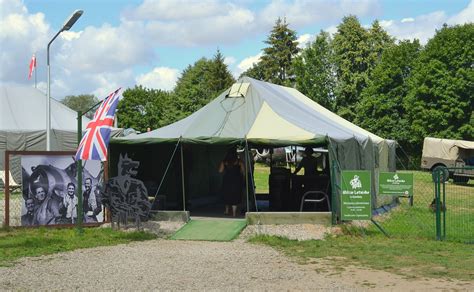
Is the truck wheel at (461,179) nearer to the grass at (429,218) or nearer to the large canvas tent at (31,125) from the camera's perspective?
the grass at (429,218)

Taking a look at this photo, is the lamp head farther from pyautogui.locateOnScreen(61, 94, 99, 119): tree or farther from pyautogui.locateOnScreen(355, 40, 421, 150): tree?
pyautogui.locateOnScreen(61, 94, 99, 119): tree

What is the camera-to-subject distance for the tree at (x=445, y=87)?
40406 millimetres

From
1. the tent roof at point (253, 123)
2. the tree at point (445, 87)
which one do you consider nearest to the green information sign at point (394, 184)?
the tent roof at point (253, 123)

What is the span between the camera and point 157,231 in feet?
39.8

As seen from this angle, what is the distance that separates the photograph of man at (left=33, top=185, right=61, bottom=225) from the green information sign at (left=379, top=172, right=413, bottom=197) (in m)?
6.80

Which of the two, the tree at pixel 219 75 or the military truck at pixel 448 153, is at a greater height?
the tree at pixel 219 75

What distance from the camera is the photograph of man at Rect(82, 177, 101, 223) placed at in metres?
12.9

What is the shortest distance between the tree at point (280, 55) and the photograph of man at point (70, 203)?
143 feet

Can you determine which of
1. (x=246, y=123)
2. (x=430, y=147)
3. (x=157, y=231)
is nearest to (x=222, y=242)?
(x=157, y=231)

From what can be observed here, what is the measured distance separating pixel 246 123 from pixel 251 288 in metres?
6.95

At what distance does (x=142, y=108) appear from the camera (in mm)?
70750

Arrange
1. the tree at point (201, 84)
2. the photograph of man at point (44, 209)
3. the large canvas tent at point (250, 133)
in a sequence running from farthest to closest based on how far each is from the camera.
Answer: the tree at point (201, 84)
the large canvas tent at point (250, 133)
the photograph of man at point (44, 209)

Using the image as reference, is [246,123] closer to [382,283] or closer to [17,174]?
[382,283]

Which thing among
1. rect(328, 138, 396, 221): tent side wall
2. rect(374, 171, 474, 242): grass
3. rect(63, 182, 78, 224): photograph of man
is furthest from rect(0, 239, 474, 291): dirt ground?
rect(374, 171, 474, 242): grass
